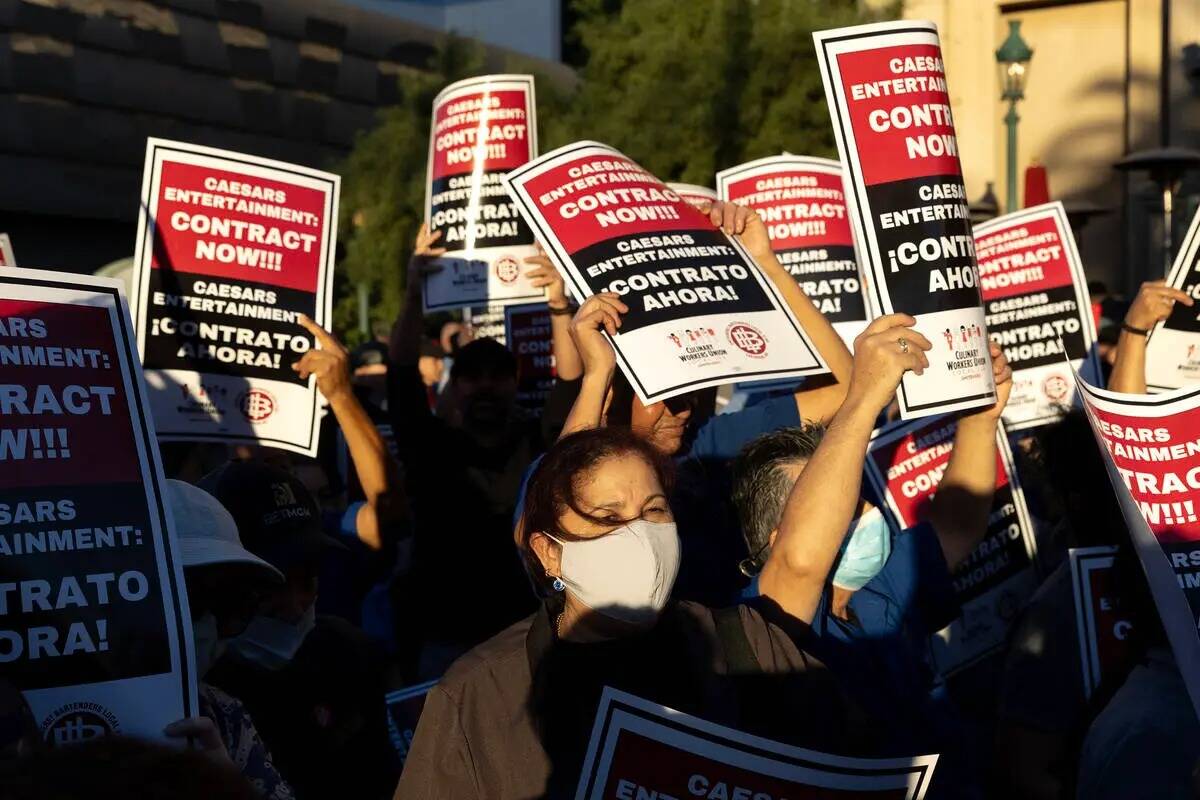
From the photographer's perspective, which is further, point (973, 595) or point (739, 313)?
point (973, 595)

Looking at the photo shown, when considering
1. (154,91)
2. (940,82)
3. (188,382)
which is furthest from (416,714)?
(154,91)

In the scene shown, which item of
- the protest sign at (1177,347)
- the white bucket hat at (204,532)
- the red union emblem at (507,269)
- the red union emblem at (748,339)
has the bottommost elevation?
the white bucket hat at (204,532)

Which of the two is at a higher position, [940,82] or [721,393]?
[940,82]

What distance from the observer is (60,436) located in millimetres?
2748

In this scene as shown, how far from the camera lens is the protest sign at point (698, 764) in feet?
8.75

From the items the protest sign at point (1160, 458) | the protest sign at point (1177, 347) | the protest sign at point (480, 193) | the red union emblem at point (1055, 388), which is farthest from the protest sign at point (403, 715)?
the red union emblem at point (1055, 388)

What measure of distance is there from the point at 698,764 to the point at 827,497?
617 millimetres

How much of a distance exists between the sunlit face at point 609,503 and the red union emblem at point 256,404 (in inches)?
90.3

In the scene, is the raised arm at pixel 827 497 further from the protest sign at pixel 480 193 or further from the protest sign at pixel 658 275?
the protest sign at pixel 480 193

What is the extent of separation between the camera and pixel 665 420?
458cm

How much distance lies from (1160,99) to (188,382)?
18836 millimetres

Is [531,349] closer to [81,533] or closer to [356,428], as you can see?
[356,428]

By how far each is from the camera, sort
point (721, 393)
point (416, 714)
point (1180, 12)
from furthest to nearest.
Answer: point (1180, 12)
point (721, 393)
point (416, 714)

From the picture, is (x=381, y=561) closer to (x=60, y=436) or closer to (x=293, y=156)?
(x=60, y=436)
